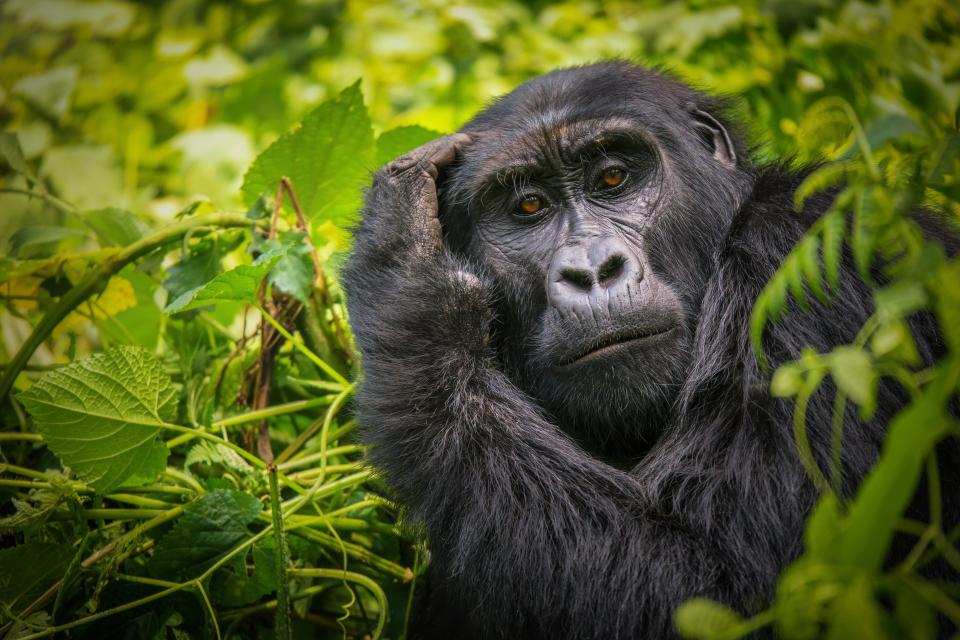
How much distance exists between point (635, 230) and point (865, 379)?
202 cm

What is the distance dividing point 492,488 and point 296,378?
1.31 metres

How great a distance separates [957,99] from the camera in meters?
4.44

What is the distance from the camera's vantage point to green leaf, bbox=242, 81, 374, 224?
3850 millimetres

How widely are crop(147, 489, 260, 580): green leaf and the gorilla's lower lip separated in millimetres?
1279

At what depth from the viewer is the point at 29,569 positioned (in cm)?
297

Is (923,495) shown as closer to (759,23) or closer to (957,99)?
(957,99)

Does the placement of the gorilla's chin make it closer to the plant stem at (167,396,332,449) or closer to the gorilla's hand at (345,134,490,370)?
the gorilla's hand at (345,134,490,370)

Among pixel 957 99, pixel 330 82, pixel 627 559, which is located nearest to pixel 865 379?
pixel 627 559

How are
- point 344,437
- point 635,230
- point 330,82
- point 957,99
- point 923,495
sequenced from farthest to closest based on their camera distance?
→ 1. point 330,82
2. point 957,99
3. point 344,437
4. point 635,230
5. point 923,495

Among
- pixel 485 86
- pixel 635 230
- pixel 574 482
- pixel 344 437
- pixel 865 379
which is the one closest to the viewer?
pixel 865 379

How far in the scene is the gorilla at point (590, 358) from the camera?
2670 millimetres

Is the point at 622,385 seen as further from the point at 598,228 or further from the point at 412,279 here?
the point at 412,279

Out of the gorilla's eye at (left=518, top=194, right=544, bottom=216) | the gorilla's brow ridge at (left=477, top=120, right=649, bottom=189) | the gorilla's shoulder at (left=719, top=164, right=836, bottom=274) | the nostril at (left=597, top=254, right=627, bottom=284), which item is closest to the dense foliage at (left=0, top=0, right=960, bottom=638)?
the gorilla's shoulder at (left=719, top=164, right=836, bottom=274)

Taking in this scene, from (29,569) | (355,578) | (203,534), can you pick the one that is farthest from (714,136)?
(29,569)
